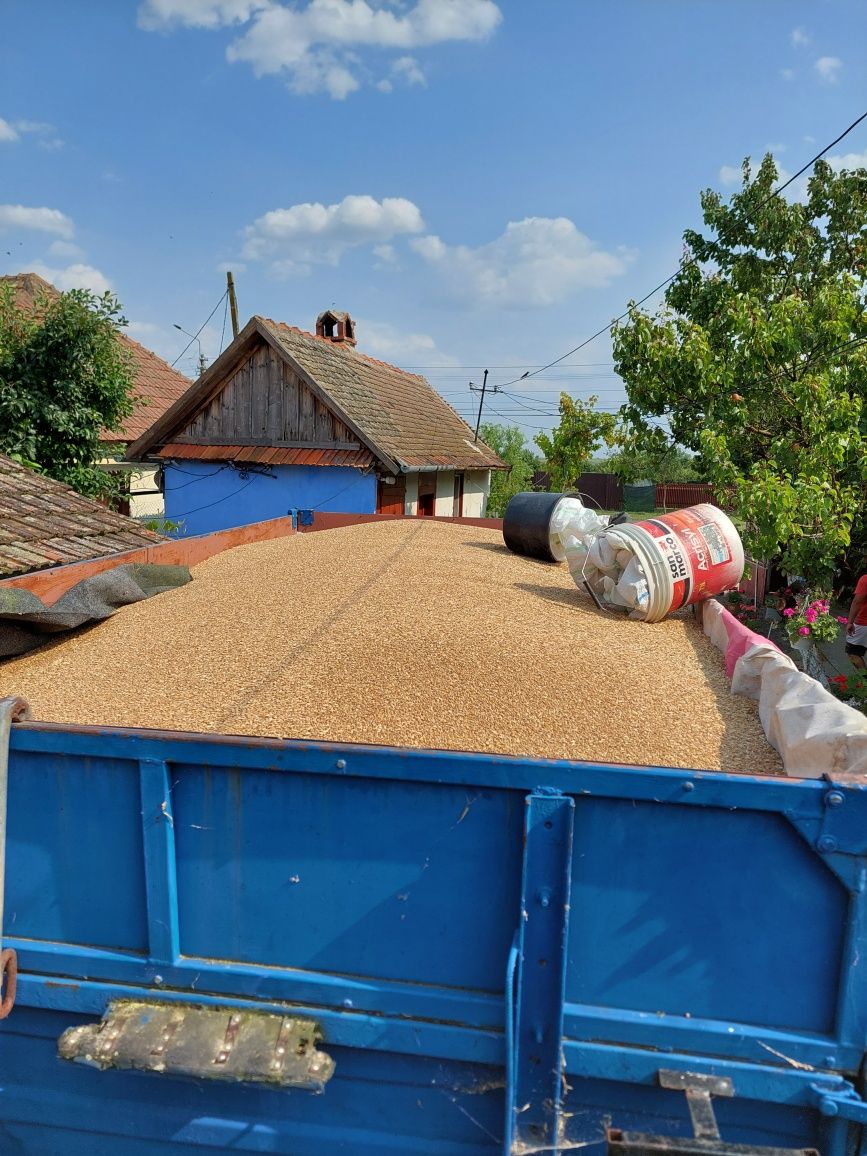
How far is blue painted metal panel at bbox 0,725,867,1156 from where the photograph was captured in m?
1.80

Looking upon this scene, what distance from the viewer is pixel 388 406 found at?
15688mm

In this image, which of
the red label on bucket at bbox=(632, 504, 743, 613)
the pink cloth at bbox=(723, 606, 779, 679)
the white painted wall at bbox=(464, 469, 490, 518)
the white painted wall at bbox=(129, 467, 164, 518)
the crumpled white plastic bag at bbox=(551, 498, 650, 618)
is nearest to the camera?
the pink cloth at bbox=(723, 606, 779, 679)

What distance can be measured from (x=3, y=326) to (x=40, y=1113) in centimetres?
1134

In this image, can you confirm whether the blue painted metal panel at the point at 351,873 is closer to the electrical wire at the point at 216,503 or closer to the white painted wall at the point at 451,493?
the white painted wall at the point at 451,493

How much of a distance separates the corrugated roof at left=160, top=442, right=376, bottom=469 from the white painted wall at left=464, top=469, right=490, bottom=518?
227 inches

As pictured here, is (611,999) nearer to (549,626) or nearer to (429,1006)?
(429,1006)

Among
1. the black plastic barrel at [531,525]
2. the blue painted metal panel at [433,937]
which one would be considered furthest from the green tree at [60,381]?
the blue painted metal panel at [433,937]

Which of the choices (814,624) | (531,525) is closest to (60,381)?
(531,525)

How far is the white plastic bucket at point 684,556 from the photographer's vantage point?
4.03m

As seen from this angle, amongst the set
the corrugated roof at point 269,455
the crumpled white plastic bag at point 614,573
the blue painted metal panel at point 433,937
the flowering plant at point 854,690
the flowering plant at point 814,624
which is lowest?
the flowering plant at point 854,690

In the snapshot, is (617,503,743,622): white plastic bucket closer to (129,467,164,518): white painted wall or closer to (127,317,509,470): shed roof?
(127,317,509,470): shed roof

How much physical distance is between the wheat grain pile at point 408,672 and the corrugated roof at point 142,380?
1201 centimetres

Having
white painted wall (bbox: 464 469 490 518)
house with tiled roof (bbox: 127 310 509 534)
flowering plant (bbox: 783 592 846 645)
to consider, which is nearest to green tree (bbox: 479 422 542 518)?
white painted wall (bbox: 464 469 490 518)

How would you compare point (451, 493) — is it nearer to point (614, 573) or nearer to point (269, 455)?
point (269, 455)
